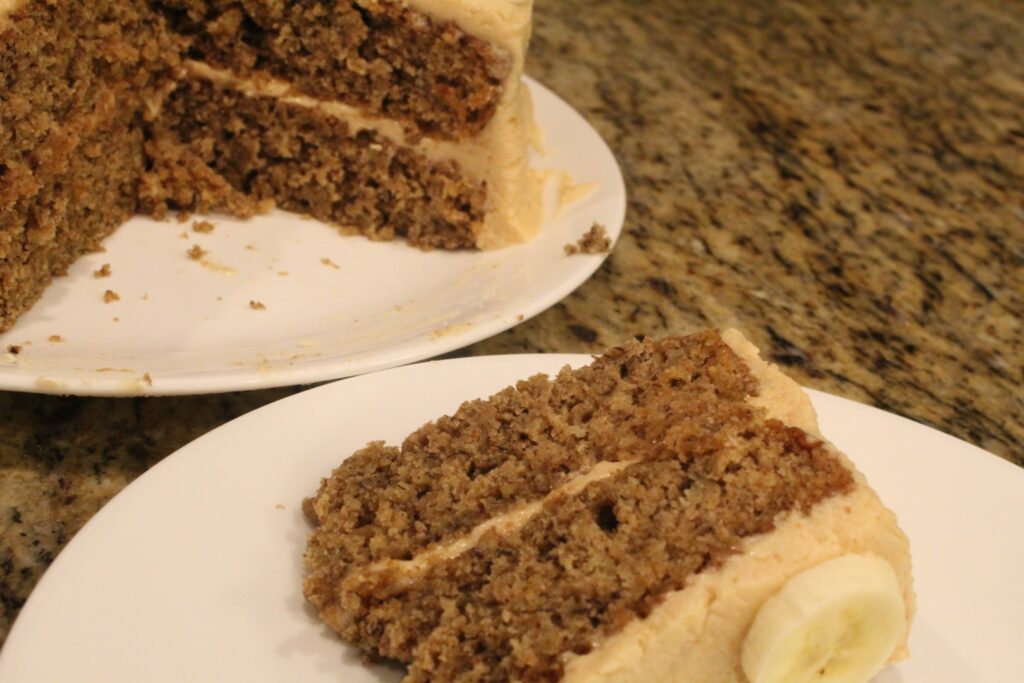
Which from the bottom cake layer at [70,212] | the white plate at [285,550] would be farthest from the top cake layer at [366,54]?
the white plate at [285,550]

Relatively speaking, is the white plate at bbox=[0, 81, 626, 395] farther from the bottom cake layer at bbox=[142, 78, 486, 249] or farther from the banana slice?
the banana slice

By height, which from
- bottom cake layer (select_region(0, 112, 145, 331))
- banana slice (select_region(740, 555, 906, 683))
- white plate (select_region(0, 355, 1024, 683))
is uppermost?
banana slice (select_region(740, 555, 906, 683))

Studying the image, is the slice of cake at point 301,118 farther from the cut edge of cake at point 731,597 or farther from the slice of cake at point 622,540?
the cut edge of cake at point 731,597

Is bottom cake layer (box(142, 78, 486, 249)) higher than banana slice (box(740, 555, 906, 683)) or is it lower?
lower

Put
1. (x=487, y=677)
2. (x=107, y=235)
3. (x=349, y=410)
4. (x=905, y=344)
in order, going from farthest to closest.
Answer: (x=905, y=344) → (x=107, y=235) → (x=349, y=410) → (x=487, y=677)

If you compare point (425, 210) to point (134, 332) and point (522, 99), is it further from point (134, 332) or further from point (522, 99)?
point (134, 332)

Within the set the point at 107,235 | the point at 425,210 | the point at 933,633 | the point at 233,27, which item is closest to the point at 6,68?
the point at 107,235

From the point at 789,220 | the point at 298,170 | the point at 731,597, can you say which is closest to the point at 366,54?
the point at 298,170

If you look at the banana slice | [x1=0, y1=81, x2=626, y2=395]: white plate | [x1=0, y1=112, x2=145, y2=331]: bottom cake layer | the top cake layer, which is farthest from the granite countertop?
the banana slice
